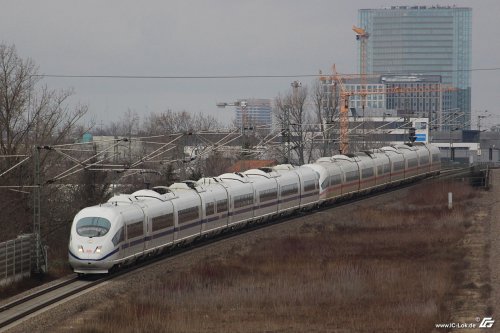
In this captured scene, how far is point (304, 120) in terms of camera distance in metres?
160

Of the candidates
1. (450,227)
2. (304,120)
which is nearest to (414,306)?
(450,227)

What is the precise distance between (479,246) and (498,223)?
10.3 metres

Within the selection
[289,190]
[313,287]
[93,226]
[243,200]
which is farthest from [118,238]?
[289,190]

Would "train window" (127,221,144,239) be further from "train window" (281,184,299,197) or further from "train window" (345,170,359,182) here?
"train window" (345,170,359,182)

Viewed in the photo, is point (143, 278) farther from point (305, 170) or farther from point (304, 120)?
point (304, 120)

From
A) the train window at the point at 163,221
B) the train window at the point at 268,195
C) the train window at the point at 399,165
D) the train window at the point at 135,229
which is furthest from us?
the train window at the point at 399,165

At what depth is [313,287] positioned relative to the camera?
39219 millimetres

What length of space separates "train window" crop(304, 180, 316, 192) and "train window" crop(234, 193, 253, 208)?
8995mm

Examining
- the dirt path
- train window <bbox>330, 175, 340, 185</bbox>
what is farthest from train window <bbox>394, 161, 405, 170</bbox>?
train window <bbox>330, 175, 340, 185</bbox>

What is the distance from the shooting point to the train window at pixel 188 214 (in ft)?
159

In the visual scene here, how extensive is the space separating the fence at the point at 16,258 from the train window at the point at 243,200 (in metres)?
16.6

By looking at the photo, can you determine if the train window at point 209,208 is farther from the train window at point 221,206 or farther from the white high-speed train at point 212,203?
the train window at point 221,206

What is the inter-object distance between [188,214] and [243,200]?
8473mm

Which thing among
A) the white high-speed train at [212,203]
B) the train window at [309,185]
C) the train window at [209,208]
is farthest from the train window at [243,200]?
the train window at [309,185]
